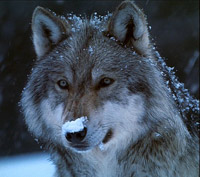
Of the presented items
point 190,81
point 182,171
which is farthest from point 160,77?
point 190,81

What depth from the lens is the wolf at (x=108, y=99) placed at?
3.19 m

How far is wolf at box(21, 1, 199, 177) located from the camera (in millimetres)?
3186

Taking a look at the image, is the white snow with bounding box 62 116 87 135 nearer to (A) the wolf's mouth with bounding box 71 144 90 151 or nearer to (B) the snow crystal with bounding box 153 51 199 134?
(A) the wolf's mouth with bounding box 71 144 90 151

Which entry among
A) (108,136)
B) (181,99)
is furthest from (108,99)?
(181,99)

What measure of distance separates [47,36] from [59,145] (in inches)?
40.8

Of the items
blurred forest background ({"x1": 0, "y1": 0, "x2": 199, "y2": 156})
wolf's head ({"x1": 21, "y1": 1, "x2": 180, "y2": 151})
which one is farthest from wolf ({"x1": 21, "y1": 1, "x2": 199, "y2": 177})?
blurred forest background ({"x1": 0, "y1": 0, "x2": 199, "y2": 156})

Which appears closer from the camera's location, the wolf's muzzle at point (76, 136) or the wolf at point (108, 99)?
the wolf's muzzle at point (76, 136)

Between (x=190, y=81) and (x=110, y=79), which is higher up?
(x=190, y=81)

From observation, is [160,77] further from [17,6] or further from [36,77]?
[17,6]

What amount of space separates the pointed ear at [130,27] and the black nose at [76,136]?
3.14ft

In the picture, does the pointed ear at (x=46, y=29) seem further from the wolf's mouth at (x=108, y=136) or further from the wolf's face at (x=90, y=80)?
the wolf's mouth at (x=108, y=136)

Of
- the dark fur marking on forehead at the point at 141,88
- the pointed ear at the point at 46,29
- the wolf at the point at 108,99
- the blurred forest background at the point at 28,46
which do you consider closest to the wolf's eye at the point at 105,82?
the wolf at the point at 108,99

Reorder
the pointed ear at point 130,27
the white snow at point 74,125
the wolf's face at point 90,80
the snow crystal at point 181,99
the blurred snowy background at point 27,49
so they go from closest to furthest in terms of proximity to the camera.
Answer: the white snow at point 74,125, the wolf's face at point 90,80, the pointed ear at point 130,27, the snow crystal at point 181,99, the blurred snowy background at point 27,49

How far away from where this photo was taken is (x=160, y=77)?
3379mm
